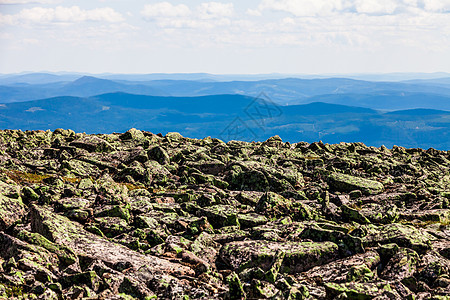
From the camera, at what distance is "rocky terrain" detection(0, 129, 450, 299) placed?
14141 mm

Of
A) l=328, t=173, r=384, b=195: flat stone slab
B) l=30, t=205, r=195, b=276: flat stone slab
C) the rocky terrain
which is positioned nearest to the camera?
the rocky terrain

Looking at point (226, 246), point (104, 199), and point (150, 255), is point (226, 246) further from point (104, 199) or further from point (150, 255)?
point (104, 199)

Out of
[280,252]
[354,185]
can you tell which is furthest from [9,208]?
[354,185]

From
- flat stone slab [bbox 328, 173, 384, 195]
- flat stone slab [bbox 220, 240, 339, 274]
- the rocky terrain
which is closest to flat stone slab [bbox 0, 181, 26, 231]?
the rocky terrain

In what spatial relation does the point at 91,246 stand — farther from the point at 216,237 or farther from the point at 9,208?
the point at 216,237

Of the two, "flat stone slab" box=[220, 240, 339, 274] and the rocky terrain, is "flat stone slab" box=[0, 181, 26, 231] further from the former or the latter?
"flat stone slab" box=[220, 240, 339, 274]

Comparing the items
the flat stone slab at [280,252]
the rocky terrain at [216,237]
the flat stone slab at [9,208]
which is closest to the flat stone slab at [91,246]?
the rocky terrain at [216,237]

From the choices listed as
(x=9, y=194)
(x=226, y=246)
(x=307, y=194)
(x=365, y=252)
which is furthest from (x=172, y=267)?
(x=307, y=194)

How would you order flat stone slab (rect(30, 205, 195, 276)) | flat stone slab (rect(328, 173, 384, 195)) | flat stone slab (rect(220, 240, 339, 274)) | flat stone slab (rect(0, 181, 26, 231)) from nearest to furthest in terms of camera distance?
1. flat stone slab (rect(30, 205, 195, 276))
2. flat stone slab (rect(220, 240, 339, 274))
3. flat stone slab (rect(0, 181, 26, 231))
4. flat stone slab (rect(328, 173, 384, 195))

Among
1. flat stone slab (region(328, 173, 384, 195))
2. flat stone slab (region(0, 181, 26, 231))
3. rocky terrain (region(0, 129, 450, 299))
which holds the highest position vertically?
flat stone slab (region(0, 181, 26, 231))

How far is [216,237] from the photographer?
20078mm

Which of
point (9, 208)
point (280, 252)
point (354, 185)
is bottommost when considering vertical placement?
point (354, 185)

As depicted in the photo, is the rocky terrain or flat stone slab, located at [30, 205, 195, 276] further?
flat stone slab, located at [30, 205, 195, 276]

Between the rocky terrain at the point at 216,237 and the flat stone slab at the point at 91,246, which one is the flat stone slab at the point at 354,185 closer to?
the rocky terrain at the point at 216,237
